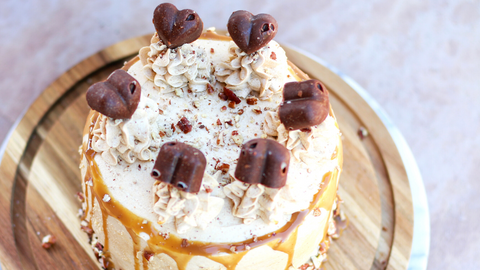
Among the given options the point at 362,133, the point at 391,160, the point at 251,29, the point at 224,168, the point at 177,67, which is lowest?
the point at 391,160

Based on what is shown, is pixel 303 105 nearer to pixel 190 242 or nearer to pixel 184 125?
pixel 184 125

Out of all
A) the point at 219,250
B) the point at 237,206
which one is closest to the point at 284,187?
the point at 237,206

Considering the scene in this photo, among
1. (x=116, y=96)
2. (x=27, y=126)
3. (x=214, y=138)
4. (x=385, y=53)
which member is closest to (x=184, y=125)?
(x=214, y=138)

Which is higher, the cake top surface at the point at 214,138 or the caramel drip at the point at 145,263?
the cake top surface at the point at 214,138

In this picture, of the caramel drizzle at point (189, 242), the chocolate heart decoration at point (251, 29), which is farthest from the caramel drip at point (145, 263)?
the chocolate heart decoration at point (251, 29)

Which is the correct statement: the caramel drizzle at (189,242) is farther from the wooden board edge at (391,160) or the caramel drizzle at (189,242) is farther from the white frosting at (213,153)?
the wooden board edge at (391,160)

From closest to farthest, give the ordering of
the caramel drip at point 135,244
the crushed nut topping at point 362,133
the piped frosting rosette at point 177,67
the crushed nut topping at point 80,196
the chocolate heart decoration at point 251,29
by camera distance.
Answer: the caramel drip at point 135,244 → the chocolate heart decoration at point 251,29 → the piped frosting rosette at point 177,67 → the crushed nut topping at point 80,196 → the crushed nut topping at point 362,133

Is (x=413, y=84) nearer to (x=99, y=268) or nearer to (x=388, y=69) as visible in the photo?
(x=388, y=69)

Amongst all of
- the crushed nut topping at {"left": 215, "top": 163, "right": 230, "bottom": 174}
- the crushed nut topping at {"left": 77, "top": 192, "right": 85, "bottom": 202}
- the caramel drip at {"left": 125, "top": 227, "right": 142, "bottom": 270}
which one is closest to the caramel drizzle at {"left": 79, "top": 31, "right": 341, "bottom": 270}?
the caramel drip at {"left": 125, "top": 227, "right": 142, "bottom": 270}

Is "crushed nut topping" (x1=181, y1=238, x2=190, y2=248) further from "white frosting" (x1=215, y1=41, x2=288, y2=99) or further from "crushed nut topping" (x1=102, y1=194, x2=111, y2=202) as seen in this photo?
"white frosting" (x1=215, y1=41, x2=288, y2=99)
